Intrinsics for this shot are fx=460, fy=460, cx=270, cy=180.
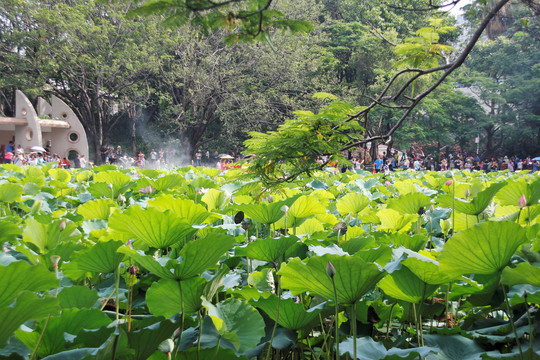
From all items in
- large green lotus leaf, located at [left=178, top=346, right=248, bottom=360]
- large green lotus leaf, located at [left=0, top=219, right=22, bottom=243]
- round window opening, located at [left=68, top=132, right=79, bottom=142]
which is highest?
large green lotus leaf, located at [left=0, top=219, right=22, bottom=243]

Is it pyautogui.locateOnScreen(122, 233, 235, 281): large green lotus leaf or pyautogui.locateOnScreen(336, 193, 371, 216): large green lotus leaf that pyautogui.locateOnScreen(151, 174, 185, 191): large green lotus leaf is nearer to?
pyautogui.locateOnScreen(336, 193, 371, 216): large green lotus leaf

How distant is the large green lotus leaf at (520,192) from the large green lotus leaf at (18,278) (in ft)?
4.67

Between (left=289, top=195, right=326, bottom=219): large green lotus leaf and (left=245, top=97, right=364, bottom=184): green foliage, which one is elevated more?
(left=245, top=97, right=364, bottom=184): green foliage

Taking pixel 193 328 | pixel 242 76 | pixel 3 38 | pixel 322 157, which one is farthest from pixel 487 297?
pixel 3 38

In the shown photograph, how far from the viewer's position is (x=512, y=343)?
1.02 metres

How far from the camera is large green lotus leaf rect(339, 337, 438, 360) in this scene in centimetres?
81

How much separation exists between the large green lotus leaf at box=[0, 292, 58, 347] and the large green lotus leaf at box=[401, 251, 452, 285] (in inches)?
24.9

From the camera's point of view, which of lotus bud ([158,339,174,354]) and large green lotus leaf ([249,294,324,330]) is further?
large green lotus leaf ([249,294,324,330])

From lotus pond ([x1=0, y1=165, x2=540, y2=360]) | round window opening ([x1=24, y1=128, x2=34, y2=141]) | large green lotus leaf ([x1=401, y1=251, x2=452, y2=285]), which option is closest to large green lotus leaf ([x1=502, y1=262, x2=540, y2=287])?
lotus pond ([x1=0, y1=165, x2=540, y2=360])

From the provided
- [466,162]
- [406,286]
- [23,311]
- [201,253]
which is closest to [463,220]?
[406,286]

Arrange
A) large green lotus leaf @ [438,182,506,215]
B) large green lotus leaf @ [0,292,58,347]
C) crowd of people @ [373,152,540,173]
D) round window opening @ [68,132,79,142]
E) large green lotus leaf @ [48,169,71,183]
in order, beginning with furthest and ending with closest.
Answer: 1. crowd of people @ [373,152,540,173]
2. round window opening @ [68,132,79,142]
3. large green lotus leaf @ [48,169,71,183]
4. large green lotus leaf @ [438,182,506,215]
5. large green lotus leaf @ [0,292,58,347]

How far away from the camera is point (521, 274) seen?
818 millimetres

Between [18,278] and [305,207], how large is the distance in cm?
103

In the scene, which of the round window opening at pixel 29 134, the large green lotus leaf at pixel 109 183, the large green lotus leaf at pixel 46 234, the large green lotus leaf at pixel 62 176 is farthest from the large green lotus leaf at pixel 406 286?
the round window opening at pixel 29 134
